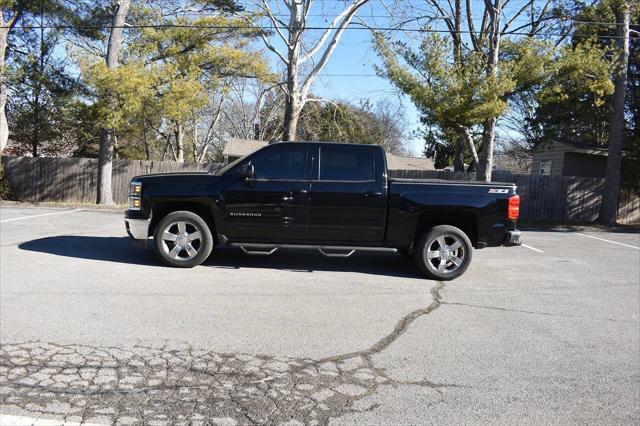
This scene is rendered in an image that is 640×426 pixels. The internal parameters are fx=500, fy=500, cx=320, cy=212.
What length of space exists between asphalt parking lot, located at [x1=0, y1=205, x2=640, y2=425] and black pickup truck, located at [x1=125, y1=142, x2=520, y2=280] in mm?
457

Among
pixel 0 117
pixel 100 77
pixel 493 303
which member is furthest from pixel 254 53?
pixel 493 303

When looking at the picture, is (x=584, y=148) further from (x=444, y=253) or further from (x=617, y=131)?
(x=444, y=253)

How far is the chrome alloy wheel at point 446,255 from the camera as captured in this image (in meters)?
7.35

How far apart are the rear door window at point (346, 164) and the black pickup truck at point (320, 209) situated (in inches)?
0.6

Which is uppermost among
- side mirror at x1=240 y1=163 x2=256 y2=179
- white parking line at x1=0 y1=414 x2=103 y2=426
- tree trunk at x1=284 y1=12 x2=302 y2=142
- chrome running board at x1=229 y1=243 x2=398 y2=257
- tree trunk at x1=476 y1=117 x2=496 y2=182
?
tree trunk at x1=284 y1=12 x2=302 y2=142

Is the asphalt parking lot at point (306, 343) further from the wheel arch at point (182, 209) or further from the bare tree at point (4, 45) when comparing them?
the bare tree at point (4, 45)

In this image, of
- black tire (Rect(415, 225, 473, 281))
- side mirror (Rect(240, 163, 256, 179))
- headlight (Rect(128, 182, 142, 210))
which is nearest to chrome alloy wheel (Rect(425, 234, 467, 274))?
black tire (Rect(415, 225, 473, 281))

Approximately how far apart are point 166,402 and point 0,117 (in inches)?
796

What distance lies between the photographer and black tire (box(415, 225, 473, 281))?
732 centimetres

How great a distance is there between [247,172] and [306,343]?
3.42 meters

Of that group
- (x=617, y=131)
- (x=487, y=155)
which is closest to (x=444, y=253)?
(x=487, y=155)

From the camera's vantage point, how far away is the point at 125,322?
16.0 ft

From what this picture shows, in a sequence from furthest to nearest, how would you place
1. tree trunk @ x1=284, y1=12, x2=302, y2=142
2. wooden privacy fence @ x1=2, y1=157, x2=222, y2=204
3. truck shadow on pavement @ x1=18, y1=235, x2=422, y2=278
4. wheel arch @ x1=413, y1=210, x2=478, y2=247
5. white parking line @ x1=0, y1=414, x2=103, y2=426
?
wooden privacy fence @ x1=2, y1=157, x2=222, y2=204 < tree trunk @ x1=284, y1=12, x2=302, y2=142 < truck shadow on pavement @ x1=18, y1=235, x2=422, y2=278 < wheel arch @ x1=413, y1=210, x2=478, y2=247 < white parking line @ x1=0, y1=414, x2=103, y2=426

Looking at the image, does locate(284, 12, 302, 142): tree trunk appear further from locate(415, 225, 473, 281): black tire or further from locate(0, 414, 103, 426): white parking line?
locate(0, 414, 103, 426): white parking line
